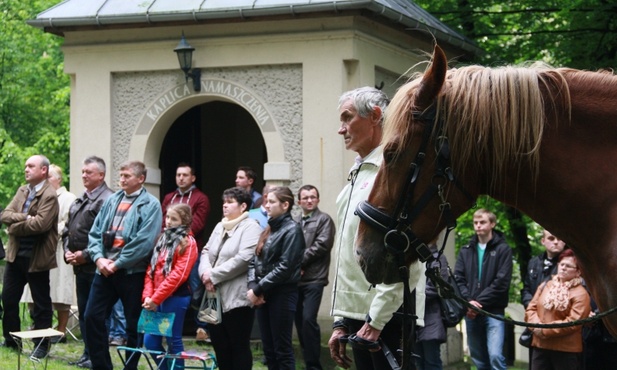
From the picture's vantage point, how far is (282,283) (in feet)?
31.5

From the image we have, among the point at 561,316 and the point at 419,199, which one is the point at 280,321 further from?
the point at 419,199

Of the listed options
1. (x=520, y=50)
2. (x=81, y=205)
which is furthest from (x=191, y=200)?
(x=520, y=50)

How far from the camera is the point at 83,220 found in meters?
10.7

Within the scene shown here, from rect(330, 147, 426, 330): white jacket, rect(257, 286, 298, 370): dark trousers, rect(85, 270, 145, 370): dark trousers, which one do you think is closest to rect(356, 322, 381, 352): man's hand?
rect(330, 147, 426, 330): white jacket

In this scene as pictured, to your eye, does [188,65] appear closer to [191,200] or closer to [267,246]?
Result: [191,200]

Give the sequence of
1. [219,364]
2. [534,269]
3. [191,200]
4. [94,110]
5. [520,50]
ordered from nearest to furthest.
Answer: [219,364]
[534,269]
[191,200]
[94,110]
[520,50]

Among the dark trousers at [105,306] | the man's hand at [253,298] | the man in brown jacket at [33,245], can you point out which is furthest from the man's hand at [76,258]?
the man's hand at [253,298]

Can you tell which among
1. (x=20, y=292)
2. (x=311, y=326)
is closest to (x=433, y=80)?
(x=311, y=326)

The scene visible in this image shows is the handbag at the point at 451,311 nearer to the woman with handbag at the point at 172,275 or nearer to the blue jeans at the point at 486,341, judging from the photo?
the blue jeans at the point at 486,341

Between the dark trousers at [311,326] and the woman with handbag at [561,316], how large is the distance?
2.43 metres

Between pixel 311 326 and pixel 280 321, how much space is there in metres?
1.40

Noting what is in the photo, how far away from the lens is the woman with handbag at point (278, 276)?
954 centimetres

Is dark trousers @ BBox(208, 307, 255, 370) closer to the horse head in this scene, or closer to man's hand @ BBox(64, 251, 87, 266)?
man's hand @ BBox(64, 251, 87, 266)

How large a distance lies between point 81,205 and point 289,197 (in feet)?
7.83
